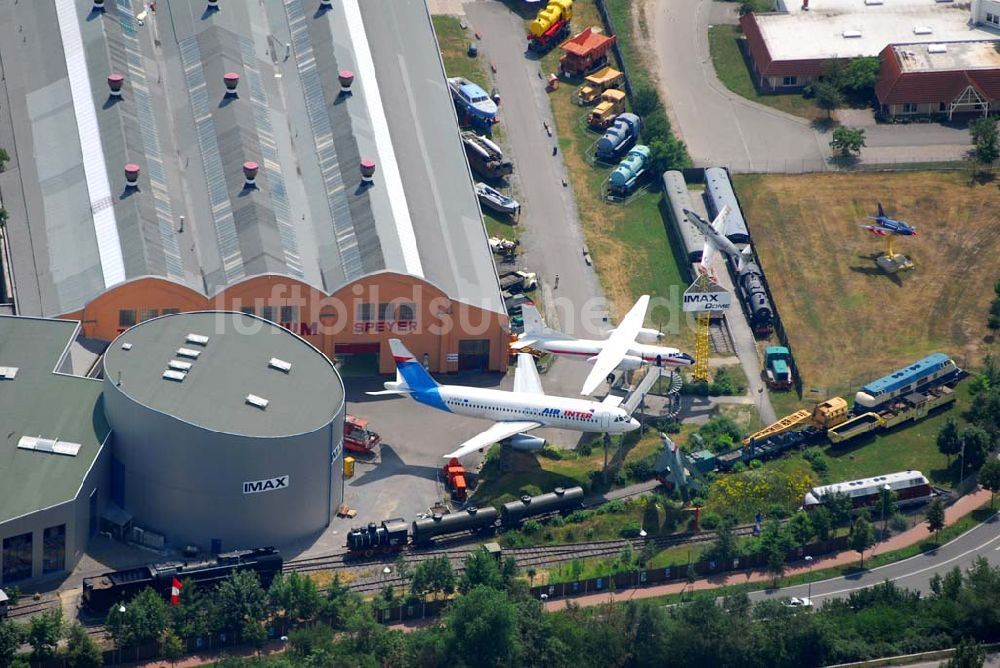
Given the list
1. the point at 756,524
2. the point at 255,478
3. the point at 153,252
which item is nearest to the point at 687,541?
the point at 756,524

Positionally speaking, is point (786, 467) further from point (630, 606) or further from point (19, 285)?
point (19, 285)

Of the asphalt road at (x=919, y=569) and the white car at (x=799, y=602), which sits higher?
the white car at (x=799, y=602)

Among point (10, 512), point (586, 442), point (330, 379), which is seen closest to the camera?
point (10, 512)

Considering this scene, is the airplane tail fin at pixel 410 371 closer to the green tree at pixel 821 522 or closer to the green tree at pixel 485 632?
the green tree at pixel 485 632

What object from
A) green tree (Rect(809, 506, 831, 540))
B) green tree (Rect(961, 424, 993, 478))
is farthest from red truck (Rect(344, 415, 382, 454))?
green tree (Rect(961, 424, 993, 478))

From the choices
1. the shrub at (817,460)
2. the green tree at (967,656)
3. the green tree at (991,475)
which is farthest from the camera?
the shrub at (817,460)

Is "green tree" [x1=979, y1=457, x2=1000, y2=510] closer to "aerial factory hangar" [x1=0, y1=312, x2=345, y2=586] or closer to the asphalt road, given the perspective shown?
the asphalt road

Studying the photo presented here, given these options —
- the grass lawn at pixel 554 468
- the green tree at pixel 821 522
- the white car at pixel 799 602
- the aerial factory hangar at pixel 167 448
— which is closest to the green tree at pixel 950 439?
the green tree at pixel 821 522
